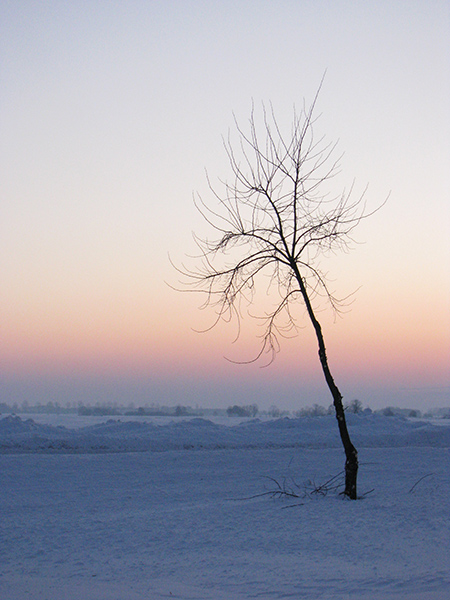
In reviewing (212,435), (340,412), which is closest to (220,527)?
(340,412)

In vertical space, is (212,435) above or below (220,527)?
above

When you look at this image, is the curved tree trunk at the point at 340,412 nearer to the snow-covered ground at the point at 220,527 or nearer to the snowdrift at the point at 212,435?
the snow-covered ground at the point at 220,527

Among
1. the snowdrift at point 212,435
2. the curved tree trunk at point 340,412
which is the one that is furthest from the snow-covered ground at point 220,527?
the snowdrift at point 212,435

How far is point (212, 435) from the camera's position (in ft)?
86.4

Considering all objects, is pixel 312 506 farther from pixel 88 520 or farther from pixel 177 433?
pixel 177 433

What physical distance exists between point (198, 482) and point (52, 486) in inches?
158

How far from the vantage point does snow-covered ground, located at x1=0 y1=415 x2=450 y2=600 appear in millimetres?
7121

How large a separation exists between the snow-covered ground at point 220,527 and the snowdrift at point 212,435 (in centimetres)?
470

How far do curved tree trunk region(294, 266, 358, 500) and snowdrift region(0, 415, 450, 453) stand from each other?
41.4 ft

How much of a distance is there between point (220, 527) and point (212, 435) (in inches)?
638

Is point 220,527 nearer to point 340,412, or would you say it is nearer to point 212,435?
point 340,412

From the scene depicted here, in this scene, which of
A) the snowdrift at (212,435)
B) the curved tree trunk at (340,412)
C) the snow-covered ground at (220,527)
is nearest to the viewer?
the snow-covered ground at (220,527)

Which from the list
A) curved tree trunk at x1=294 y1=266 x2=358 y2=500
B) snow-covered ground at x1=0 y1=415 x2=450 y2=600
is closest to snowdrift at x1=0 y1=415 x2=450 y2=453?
snow-covered ground at x1=0 y1=415 x2=450 y2=600

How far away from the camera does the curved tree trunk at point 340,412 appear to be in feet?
38.5
